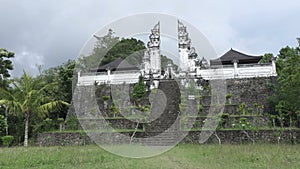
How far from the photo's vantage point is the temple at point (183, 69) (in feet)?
55.2

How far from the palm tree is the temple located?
4363 mm

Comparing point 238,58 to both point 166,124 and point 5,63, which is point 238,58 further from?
point 5,63

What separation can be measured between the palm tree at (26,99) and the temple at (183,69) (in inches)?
172

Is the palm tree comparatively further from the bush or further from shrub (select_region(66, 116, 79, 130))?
shrub (select_region(66, 116, 79, 130))

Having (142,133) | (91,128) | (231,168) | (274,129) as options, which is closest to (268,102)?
(274,129)

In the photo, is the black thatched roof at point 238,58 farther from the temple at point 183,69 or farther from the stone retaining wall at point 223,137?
the stone retaining wall at point 223,137

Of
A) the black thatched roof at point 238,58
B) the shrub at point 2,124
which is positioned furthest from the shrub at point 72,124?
the black thatched roof at point 238,58

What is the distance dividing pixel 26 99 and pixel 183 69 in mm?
9260

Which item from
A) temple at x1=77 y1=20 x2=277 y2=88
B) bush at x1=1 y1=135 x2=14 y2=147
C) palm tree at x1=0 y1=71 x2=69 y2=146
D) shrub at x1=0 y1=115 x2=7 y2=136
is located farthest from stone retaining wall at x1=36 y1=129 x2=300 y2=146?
temple at x1=77 y1=20 x2=277 y2=88

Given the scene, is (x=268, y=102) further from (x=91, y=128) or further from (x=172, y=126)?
(x=91, y=128)

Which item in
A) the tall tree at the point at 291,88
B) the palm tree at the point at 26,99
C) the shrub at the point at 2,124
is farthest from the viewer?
the shrub at the point at 2,124

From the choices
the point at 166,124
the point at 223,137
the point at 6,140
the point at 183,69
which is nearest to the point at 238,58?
the point at 183,69

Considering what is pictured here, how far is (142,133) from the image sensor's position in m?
11.5

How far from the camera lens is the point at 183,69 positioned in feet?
58.8
